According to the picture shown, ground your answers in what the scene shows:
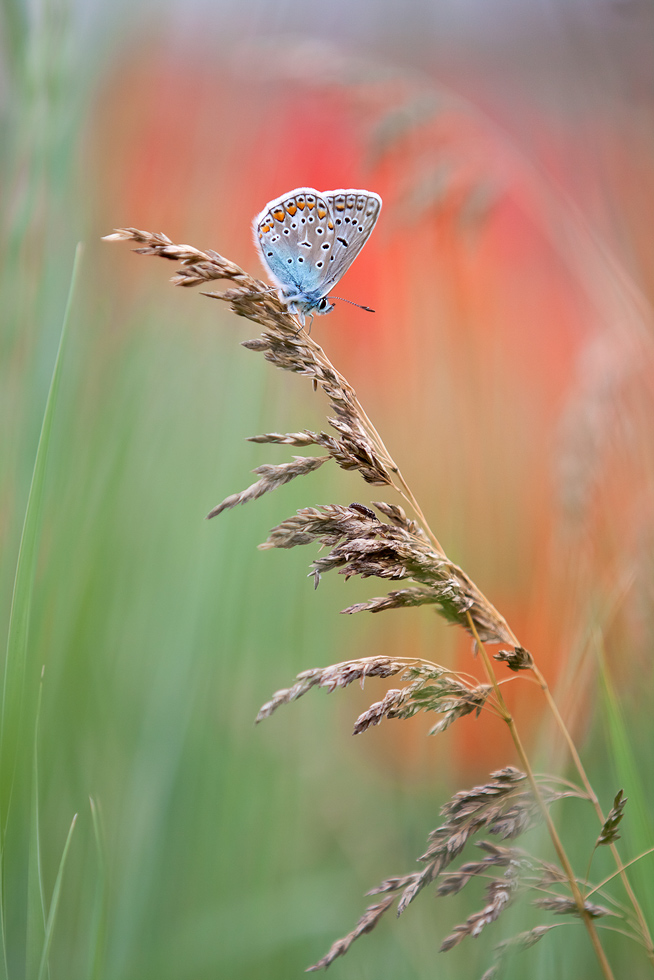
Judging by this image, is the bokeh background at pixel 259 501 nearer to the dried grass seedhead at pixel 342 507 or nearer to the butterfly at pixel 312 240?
the dried grass seedhead at pixel 342 507

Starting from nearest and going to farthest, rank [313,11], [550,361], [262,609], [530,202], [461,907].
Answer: [461,907]
[262,609]
[530,202]
[313,11]
[550,361]

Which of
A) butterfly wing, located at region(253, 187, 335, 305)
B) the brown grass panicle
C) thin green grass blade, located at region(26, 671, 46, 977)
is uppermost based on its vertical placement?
butterfly wing, located at region(253, 187, 335, 305)

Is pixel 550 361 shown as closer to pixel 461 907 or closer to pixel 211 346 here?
pixel 211 346

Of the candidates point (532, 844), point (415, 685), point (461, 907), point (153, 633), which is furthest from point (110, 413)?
point (461, 907)

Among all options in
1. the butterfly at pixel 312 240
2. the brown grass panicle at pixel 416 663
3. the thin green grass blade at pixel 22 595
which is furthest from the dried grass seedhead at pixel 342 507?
the butterfly at pixel 312 240

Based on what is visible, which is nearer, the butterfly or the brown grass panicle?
the brown grass panicle

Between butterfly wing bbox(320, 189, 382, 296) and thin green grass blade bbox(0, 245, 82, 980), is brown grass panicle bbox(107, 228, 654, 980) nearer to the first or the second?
thin green grass blade bbox(0, 245, 82, 980)

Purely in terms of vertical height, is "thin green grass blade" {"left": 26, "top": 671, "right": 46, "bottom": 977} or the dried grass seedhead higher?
the dried grass seedhead

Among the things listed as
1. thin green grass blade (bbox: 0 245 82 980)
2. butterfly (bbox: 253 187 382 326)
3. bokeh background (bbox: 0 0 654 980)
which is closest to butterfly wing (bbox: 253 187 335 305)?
butterfly (bbox: 253 187 382 326)

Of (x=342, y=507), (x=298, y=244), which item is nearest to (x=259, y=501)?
(x=298, y=244)
